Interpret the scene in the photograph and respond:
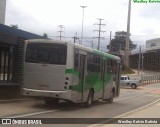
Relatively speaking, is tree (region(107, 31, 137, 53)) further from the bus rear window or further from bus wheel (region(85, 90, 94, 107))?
the bus rear window

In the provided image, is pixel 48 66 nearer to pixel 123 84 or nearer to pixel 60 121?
pixel 60 121

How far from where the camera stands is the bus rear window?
64.4 feet

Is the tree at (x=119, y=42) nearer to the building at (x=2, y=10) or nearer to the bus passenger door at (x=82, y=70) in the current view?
the building at (x=2, y=10)

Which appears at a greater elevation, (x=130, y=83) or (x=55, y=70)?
(x=55, y=70)

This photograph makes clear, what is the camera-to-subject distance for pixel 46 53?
65.4 ft

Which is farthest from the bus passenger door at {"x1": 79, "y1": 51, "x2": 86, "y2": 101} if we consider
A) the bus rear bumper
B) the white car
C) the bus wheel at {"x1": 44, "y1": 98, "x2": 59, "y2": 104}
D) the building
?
the white car

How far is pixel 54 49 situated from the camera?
19750 mm

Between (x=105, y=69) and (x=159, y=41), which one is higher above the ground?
(x=159, y=41)

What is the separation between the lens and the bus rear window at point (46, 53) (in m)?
19.6

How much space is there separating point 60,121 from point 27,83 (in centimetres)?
489


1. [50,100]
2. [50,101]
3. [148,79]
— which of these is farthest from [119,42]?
[50,100]

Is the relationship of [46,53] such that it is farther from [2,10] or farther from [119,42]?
[119,42]

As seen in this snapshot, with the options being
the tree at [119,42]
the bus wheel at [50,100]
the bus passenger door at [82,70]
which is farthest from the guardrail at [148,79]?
the tree at [119,42]

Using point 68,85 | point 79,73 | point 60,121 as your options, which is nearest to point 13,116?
point 60,121
